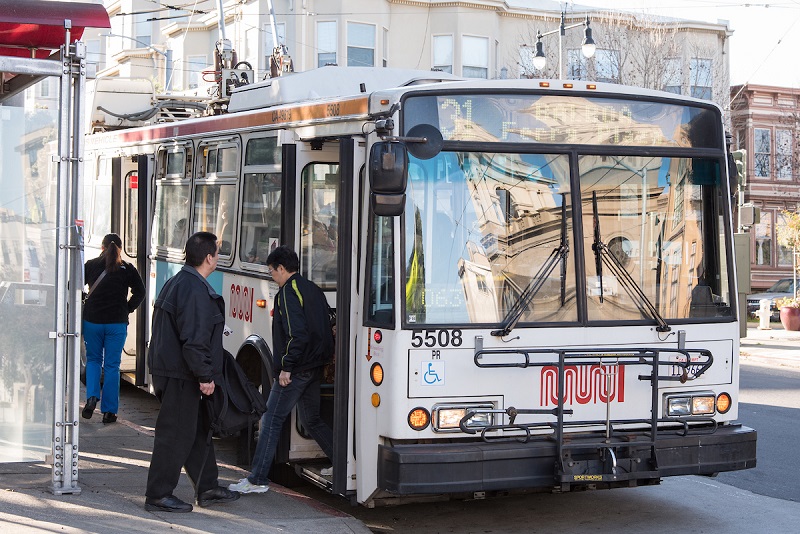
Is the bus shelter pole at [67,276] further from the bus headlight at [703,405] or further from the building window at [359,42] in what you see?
the building window at [359,42]

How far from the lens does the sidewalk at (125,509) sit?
22.1ft

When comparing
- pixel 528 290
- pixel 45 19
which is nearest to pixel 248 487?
pixel 528 290

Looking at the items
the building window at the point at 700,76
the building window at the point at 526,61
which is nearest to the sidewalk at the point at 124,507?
the building window at the point at 526,61

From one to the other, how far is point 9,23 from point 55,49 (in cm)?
83

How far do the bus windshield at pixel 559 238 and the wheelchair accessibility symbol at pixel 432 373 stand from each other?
0.27m

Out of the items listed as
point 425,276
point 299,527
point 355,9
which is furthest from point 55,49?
point 355,9

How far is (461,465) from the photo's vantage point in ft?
21.9

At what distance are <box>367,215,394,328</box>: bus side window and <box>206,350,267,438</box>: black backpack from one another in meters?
1.00

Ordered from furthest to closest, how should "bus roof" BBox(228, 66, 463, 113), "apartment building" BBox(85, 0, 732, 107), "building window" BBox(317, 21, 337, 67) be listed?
1. "building window" BBox(317, 21, 337, 67)
2. "apartment building" BBox(85, 0, 732, 107)
3. "bus roof" BBox(228, 66, 463, 113)

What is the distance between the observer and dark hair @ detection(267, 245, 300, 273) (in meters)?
7.68

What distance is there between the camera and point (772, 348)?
23766 millimetres

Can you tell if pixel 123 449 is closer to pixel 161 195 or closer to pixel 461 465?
pixel 161 195

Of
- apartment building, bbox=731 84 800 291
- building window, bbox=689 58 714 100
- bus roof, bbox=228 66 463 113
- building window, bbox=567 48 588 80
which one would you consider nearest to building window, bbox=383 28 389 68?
building window, bbox=567 48 588 80

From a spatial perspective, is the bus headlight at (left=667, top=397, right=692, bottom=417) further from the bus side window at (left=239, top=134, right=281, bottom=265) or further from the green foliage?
the green foliage
